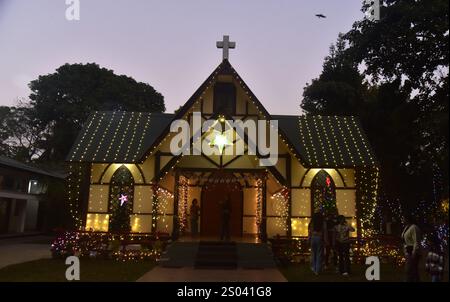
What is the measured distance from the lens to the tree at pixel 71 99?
133 ft

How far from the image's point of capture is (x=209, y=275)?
12133mm

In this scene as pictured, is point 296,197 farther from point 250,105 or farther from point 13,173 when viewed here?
point 13,173

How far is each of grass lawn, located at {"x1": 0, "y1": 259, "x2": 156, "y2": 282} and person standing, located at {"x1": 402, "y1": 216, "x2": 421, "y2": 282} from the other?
6.76 m

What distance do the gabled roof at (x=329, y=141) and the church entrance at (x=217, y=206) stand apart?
3.68m

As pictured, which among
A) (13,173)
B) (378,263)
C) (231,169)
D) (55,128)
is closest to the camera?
(378,263)

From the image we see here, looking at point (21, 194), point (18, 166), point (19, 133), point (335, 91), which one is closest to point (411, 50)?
point (335, 91)

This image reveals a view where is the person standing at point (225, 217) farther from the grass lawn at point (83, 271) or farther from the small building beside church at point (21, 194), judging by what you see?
the small building beside church at point (21, 194)

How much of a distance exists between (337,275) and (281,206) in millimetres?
6514


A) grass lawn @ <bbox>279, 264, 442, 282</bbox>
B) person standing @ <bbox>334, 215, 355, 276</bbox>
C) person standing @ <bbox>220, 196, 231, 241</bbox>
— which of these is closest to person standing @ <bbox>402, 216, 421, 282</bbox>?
grass lawn @ <bbox>279, 264, 442, 282</bbox>

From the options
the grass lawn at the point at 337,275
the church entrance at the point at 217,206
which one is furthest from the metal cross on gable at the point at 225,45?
the grass lawn at the point at 337,275

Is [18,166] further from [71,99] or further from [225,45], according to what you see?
[225,45]
